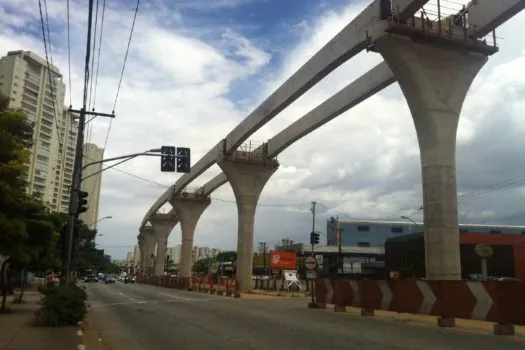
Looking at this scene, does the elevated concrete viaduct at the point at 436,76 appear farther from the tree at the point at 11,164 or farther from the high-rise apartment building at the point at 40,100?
the tree at the point at 11,164

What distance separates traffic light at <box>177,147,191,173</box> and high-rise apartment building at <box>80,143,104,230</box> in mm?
7924

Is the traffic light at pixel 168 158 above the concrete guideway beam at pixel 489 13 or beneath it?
beneath

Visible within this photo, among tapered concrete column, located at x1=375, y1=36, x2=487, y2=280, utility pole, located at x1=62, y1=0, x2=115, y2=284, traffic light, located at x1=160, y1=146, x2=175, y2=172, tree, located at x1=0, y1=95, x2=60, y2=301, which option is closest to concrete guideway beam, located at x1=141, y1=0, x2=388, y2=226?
tapered concrete column, located at x1=375, y1=36, x2=487, y2=280

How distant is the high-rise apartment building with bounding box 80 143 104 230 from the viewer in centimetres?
3177

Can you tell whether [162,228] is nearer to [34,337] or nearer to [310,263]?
[310,263]

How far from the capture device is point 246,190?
4912 centimetres

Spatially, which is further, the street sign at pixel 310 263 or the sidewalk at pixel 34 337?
the street sign at pixel 310 263

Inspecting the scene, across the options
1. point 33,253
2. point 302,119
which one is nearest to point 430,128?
point 33,253

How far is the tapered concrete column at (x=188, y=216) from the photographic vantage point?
241 ft

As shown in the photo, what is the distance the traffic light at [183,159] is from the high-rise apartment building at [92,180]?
792 centimetres

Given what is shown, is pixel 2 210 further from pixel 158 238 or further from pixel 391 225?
pixel 391 225

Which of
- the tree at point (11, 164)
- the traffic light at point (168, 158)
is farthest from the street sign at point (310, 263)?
the tree at point (11, 164)

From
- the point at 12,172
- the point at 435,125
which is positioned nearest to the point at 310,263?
the point at 435,125

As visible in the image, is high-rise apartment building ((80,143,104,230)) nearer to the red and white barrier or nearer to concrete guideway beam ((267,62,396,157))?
the red and white barrier
